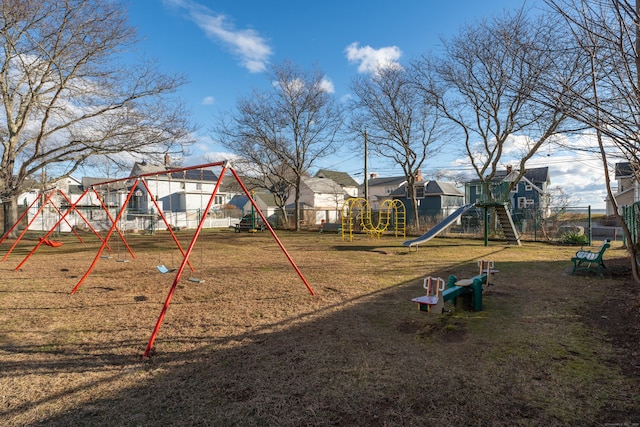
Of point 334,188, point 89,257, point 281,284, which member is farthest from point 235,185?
point 281,284

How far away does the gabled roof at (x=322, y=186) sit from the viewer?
156ft

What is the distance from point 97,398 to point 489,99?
1945 cm

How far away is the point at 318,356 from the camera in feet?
12.8

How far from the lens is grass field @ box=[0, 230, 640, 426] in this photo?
9.35 feet

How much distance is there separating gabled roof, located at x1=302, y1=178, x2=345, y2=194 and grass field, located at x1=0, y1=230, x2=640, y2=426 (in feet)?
131

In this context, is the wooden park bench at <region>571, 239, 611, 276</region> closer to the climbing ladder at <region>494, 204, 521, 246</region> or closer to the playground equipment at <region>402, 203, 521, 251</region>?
the playground equipment at <region>402, 203, 521, 251</region>

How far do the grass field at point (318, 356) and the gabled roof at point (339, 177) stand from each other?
5184 cm

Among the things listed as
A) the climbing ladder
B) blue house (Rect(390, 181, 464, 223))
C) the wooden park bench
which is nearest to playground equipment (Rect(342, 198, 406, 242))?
the climbing ladder

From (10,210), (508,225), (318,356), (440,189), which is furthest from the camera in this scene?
(440,189)

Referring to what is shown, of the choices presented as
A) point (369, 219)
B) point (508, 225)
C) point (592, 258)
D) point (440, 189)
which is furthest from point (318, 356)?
point (440, 189)

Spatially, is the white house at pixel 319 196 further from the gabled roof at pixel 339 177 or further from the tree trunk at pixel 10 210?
the tree trunk at pixel 10 210

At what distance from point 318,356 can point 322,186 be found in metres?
45.8

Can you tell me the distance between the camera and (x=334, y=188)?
50844 mm

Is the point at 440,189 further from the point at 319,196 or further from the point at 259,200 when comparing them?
the point at 259,200
